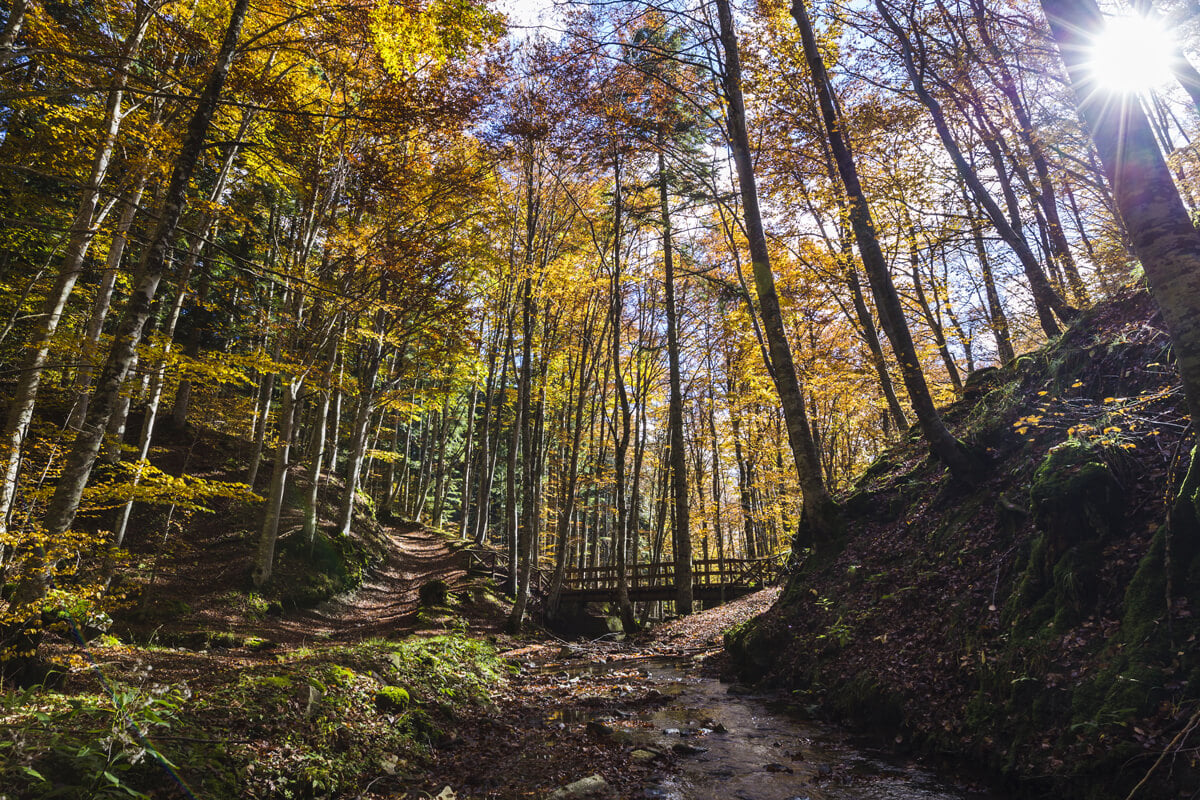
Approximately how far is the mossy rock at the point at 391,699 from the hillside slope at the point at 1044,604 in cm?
467

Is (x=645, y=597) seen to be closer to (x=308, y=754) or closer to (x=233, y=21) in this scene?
(x=308, y=754)

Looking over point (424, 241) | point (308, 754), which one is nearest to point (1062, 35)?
point (308, 754)

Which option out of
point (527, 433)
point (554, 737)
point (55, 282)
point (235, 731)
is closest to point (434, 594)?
point (527, 433)

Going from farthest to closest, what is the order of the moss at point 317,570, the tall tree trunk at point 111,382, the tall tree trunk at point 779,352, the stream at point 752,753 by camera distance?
1. the moss at point 317,570
2. the tall tree trunk at point 779,352
3. the tall tree trunk at point 111,382
4. the stream at point 752,753

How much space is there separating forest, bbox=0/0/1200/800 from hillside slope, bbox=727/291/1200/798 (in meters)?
0.04

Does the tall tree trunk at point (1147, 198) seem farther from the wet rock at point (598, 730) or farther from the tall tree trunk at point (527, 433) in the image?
the tall tree trunk at point (527, 433)

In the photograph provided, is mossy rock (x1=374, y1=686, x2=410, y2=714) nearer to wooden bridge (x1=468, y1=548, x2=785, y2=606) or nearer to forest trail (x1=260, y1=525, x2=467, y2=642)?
forest trail (x1=260, y1=525, x2=467, y2=642)

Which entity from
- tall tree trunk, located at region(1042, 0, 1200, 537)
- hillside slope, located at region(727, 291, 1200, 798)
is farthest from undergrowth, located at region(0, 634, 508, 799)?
tall tree trunk, located at region(1042, 0, 1200, 537)

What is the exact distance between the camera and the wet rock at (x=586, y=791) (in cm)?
407

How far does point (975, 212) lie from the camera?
1355 centimetres

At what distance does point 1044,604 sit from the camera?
4.42m

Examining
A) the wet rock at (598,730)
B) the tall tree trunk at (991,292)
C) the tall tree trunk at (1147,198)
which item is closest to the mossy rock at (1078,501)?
the tall tree trunk at (1147,198)

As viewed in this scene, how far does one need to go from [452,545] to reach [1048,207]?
841 inches

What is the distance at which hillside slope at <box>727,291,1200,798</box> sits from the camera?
3.32 meters
